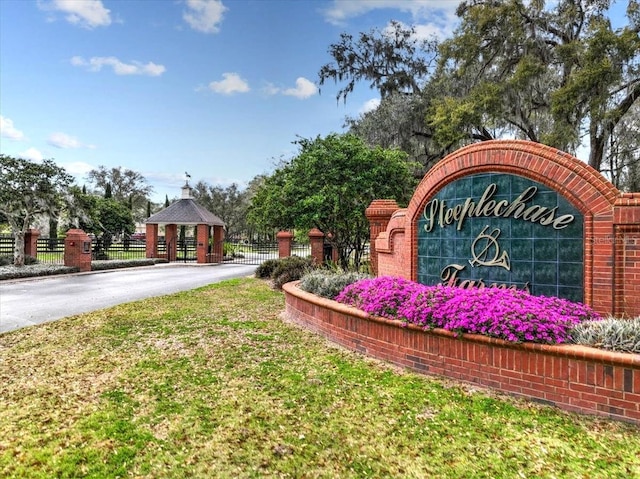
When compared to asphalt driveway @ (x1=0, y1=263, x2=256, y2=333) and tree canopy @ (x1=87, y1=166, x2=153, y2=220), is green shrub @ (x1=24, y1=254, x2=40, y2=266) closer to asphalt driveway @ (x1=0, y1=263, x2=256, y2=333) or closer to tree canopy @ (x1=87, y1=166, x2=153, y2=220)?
asphalt driveway @ (x1=0, y1=263, x2=256, y2=333)

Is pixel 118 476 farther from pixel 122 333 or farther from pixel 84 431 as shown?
pixel 122 333

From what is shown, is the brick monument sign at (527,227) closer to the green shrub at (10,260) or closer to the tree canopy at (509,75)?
the tree canopy at (509,75)

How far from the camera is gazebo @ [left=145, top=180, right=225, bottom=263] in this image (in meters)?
24.4

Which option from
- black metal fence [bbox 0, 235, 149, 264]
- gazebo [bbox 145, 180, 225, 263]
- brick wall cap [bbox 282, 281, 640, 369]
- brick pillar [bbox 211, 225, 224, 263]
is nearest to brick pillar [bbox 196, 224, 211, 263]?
gazebo [bbox 145, 180, 225, 263]

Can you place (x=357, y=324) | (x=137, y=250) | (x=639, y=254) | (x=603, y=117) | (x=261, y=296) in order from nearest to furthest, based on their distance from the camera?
(x=639, y=254), (x=357, y=324), (x=261, y=296), (x=603, y=117), (x=137, y=250)

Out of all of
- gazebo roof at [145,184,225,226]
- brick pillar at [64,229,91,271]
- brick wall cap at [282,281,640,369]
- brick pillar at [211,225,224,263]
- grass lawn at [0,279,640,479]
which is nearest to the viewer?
grass lawn at [0,279,640,479]

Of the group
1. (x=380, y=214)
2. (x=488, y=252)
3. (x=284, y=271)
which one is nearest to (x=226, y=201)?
(x=284, y=271)

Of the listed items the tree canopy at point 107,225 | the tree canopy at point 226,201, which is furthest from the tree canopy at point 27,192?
the tree canopy at point 226,201

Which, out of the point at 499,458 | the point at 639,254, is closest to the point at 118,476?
the point at 499,458

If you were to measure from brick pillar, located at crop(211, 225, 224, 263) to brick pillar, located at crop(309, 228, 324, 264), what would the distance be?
11.6m

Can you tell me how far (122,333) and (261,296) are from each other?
174 inches

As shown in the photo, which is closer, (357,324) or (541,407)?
(541,407)

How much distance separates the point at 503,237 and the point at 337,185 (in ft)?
20.6

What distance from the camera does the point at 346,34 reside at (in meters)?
21.6
